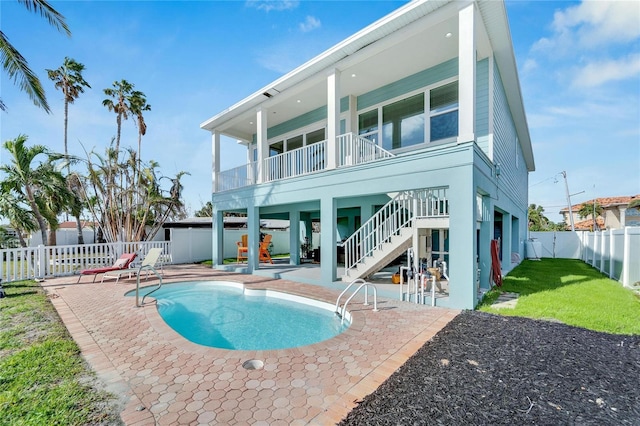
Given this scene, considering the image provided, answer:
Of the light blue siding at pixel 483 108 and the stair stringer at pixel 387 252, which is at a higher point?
the light blue siding at pixel 483 108

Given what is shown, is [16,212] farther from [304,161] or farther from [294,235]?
[304,161]

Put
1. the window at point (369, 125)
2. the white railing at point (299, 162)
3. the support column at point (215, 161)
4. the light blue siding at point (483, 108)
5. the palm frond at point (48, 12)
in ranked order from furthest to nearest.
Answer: the support column at point (215, 161) < the window at point (369, 125) < the white railing at point (299, 162) < the light blue siding at point (483, 108) < the palm frond at point (48, 12)

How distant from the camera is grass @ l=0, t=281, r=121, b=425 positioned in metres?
2.59

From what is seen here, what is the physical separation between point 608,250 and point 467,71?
413 inches

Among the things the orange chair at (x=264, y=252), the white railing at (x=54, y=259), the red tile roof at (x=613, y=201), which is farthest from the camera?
the red tile roof at (x=613, y=201)

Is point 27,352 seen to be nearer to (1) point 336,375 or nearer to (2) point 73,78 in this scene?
(1) point 336,375

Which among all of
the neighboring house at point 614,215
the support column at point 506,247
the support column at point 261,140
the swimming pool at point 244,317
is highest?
the support column at point 261,140

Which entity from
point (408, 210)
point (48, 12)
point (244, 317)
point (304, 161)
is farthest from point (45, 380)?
point (48, 12)

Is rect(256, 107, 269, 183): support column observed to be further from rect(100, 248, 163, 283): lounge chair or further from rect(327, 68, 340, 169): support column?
rect(100, 248, 163, 283): lounge chair

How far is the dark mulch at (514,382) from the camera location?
2.61 metres

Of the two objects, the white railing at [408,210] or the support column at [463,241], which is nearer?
the support column at [463,241]

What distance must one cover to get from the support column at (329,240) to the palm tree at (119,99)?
19339 millimetres

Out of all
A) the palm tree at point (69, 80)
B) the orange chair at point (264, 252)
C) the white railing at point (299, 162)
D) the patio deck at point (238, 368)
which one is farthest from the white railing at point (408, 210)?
the palm tree at point (69, 80)

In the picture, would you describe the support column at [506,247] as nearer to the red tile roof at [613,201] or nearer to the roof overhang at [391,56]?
the roof overhang at [391,56]
